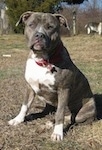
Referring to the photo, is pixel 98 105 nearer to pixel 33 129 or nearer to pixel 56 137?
pixel 33 129

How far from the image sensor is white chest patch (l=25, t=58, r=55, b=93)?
4930 millimetres

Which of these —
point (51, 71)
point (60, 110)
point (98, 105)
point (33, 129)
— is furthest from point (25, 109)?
point (98, 105)

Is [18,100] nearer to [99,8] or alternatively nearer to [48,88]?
[48,88]

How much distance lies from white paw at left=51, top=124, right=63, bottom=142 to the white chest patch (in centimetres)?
48

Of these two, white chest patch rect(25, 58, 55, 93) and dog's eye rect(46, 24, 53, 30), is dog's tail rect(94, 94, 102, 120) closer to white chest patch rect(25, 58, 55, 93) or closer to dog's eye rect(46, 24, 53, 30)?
white chest patch rect(25, 58, 55, 93)

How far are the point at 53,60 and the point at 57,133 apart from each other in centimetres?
86

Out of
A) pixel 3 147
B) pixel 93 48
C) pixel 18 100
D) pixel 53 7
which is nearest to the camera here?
pixel 3 147

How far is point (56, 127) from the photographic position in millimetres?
4914

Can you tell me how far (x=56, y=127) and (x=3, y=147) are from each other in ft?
2.29

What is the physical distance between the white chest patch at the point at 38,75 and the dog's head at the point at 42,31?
32cm

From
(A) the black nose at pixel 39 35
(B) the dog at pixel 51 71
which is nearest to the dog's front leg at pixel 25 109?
(B) the dog at pixel 51 71

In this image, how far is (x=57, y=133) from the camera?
4859mm

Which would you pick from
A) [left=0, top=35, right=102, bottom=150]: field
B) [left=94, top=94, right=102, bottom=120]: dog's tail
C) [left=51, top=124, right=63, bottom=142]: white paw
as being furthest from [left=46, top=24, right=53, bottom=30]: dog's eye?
[left=94, top=94, right=102, bottom=120]: dog's tail

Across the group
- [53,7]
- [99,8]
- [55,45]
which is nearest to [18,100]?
[55,45]
